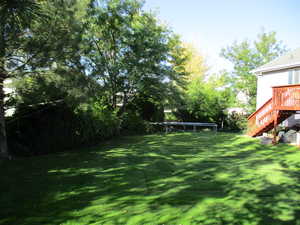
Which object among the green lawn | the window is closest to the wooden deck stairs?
the green lawn

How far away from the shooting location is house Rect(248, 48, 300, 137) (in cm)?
881

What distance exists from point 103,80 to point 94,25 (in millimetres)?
3551

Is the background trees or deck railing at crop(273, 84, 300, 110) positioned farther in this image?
deck railing at crop(273, 84, 300, 110)

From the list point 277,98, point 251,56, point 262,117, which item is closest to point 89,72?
point 277,98

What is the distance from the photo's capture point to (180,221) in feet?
9.91

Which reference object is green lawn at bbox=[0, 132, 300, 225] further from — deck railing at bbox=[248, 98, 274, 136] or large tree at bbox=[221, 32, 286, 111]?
large tree at bbox=[221, 32, 286, 111]

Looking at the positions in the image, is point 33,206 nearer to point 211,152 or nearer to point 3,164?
point 3,164

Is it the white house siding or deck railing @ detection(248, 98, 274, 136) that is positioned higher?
the white house siding

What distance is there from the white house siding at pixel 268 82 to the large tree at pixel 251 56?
691cm

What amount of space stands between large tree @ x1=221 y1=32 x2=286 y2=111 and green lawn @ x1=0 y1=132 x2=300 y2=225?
587 inches

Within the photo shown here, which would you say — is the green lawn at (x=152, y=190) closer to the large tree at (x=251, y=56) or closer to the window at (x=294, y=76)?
the window at (x=294, y=76)

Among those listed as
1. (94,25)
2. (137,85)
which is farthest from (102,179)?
(94,25)

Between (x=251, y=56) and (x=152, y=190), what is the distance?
69.6ft

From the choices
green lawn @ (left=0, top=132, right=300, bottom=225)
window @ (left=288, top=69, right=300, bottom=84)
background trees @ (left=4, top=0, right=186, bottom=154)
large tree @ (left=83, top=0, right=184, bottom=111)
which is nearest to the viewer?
green lawn @ (left=0, top=132, right=300, bottom=225)
